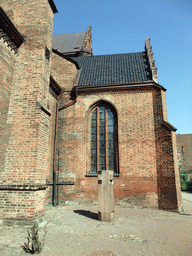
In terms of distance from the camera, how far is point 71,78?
492 inches

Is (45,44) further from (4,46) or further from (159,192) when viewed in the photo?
(159,192)

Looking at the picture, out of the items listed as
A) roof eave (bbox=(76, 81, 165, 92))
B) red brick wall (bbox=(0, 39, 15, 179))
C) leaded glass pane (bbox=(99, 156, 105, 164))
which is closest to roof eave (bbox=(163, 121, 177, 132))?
roof eave (bbox=(76, 81, 165, 92))

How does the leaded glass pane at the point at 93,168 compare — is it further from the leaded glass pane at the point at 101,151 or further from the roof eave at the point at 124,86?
the roof eave at the point at 124,86

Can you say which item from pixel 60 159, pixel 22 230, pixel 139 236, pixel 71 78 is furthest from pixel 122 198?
pixel 71 78

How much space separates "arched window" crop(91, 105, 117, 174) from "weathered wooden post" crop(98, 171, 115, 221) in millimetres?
3526

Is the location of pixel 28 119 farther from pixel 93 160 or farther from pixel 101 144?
pixel 101 144

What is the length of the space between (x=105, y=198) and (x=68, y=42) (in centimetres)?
2016

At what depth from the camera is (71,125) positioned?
37.1 feet

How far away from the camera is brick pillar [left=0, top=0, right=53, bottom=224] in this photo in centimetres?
562

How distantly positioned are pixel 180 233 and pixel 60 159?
702 centimetres

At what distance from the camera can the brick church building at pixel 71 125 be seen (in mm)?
6062

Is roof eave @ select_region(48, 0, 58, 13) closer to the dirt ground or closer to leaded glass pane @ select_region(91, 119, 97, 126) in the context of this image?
leaded glass pane @ select_region(91, 119, 97, 126)

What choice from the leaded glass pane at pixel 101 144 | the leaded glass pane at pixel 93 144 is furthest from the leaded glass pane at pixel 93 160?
the leaded glass pane at pixel 101 144

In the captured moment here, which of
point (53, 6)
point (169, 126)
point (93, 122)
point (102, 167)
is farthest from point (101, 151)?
point (53, 6)
